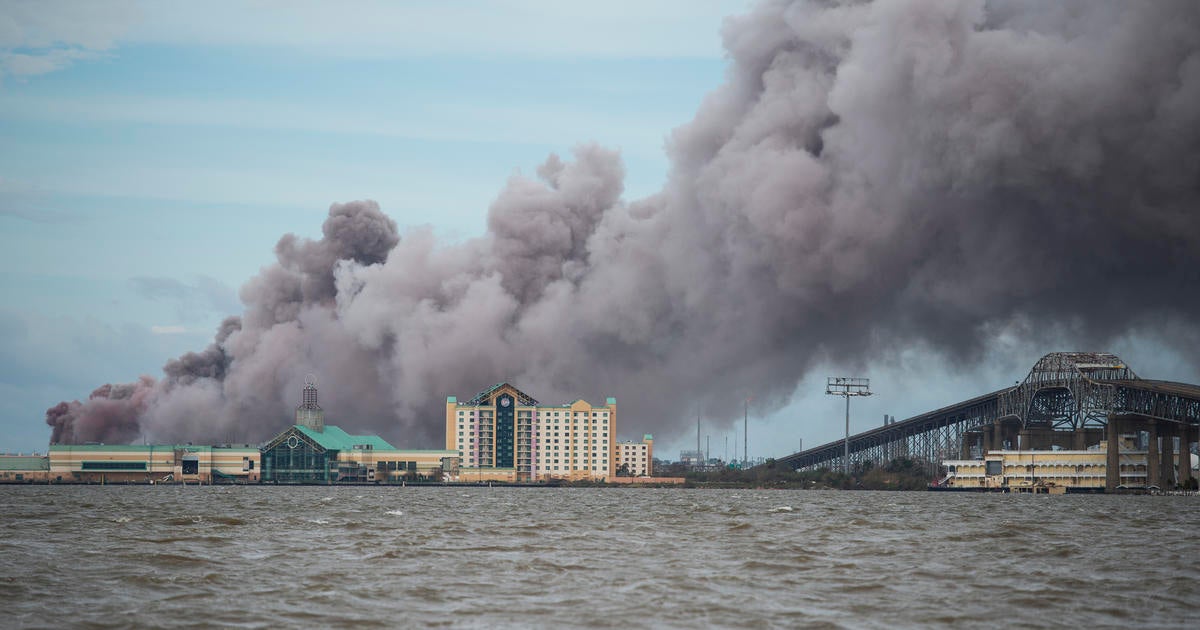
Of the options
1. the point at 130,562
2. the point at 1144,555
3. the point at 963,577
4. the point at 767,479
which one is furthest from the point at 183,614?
→ the point at 767,479

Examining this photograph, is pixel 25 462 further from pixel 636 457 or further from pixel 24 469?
pixel 636 457

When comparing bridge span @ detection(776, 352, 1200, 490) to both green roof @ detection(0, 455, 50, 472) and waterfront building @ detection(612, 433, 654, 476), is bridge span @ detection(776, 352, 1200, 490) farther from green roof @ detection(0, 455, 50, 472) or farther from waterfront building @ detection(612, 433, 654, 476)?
green roof @ detection(0, 455, 50, 472)

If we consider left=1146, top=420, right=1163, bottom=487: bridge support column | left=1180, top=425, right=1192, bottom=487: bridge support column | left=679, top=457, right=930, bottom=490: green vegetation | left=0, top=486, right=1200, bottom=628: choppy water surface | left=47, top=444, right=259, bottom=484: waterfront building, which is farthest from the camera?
left=47, top=444, right=259, bottom=484: waterfront building

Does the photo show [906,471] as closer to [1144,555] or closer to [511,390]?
[511,390]

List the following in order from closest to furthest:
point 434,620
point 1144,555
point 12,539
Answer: point 434,620 < point 1144,555 < point 12,539

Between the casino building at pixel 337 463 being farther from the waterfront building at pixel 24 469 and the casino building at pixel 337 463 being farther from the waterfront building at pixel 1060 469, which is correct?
the waterfront building at pixel 1060 469

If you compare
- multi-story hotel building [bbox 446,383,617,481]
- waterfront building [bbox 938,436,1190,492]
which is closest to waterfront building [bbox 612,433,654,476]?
multi-story hotel building [bbox 446,383,617,481]
